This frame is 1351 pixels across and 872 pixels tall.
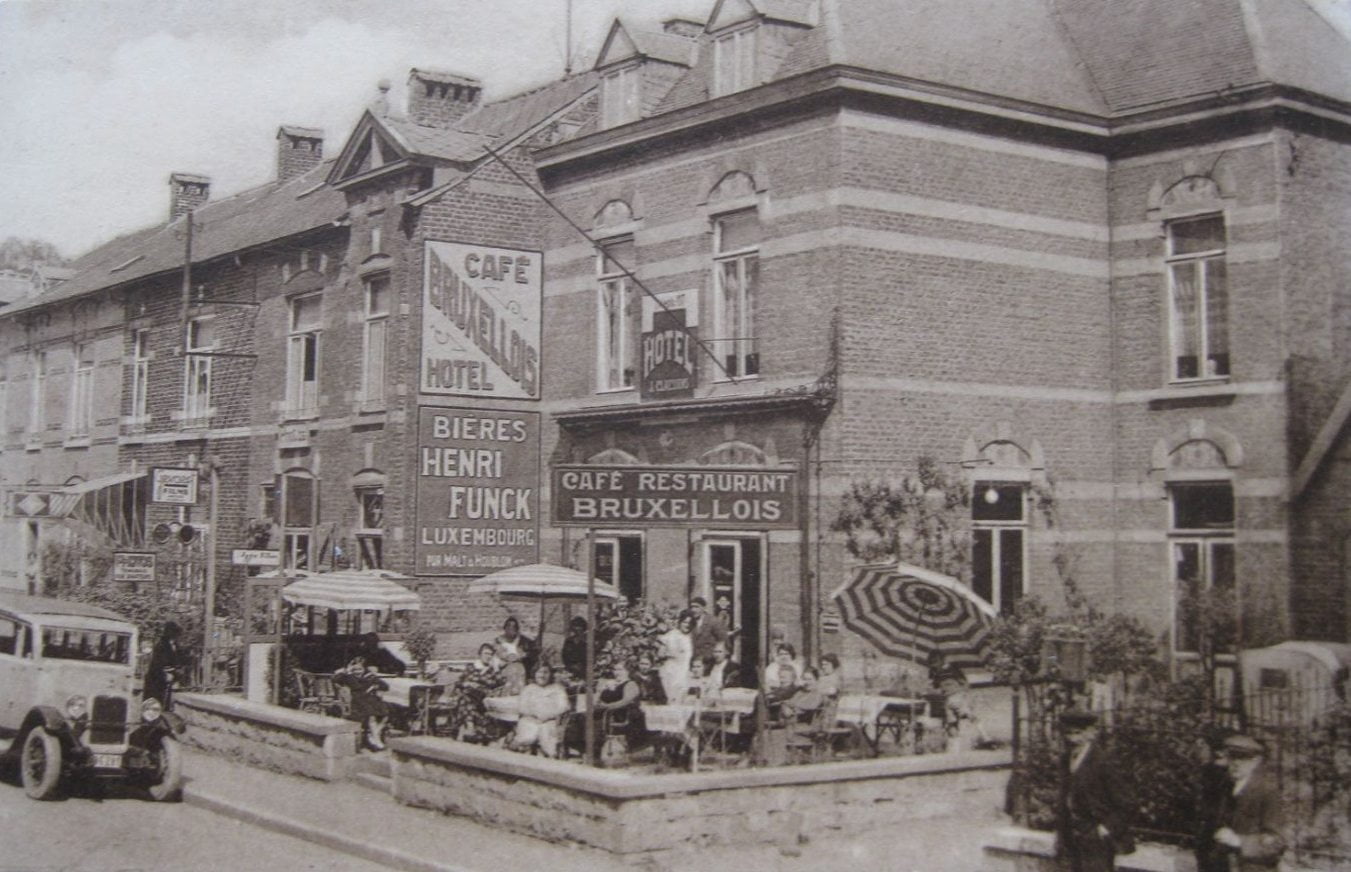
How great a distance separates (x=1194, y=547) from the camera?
18969mm

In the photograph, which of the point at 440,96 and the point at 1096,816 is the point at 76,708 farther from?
the point at 440,96

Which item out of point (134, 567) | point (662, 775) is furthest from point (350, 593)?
point (662, 775)

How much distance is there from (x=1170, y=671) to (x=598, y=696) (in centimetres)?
785

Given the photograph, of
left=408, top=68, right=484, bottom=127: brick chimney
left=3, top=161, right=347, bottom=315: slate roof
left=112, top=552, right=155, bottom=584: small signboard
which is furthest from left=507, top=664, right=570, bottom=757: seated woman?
left=408, top=68, right=484, bottom=127: brick chimney

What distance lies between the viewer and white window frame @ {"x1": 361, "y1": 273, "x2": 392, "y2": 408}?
24172 mm

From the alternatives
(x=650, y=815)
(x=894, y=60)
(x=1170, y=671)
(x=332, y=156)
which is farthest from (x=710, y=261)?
(x=332, y=156)

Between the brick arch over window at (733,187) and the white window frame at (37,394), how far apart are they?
2084 cm

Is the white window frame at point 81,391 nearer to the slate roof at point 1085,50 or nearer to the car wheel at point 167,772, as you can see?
the slate roof at point 1085,50

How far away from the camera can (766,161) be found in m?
19.1

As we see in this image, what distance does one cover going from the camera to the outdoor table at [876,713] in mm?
15099

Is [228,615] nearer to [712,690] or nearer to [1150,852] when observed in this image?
[712,690]

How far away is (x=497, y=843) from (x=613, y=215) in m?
11.6

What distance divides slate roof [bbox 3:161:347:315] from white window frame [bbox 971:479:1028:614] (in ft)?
42.4

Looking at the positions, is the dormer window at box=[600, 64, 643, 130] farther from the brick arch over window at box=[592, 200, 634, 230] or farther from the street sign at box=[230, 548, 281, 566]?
the street sign at box=[230, 548, 281, 566]
